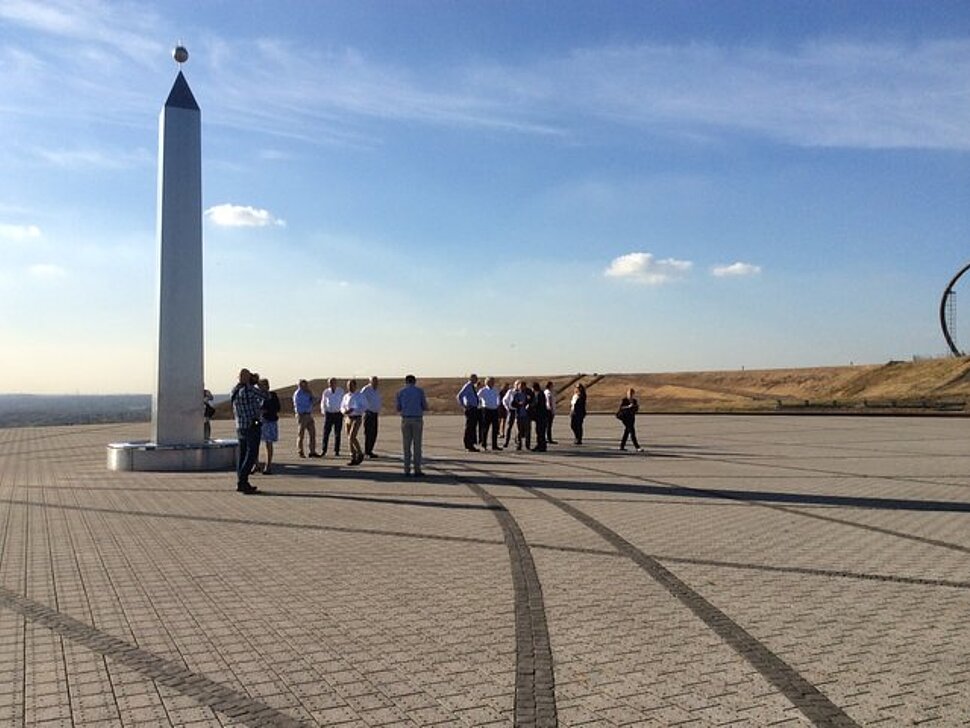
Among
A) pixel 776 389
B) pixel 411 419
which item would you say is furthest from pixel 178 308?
pixel 776 389

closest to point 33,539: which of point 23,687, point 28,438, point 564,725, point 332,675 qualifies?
point 23,687

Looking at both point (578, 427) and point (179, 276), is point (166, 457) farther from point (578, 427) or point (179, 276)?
point (578, 427)

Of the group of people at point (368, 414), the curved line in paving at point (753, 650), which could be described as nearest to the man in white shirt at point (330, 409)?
the group of people at point (368, 414)

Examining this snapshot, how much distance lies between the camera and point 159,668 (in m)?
4.96

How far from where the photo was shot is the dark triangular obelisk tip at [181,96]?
16.1m

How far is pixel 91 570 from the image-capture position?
24.7 ft

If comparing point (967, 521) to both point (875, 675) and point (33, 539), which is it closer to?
point (875, 675)

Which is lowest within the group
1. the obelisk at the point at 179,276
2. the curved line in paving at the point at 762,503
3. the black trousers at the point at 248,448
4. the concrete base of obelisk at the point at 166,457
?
the curved line in paving at the point at 762,503

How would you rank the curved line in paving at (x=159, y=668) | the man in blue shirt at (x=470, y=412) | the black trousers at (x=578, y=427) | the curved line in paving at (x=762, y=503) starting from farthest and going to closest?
the black trousers at (x=578, y=427), the man in blue shirt at (x=470, y=412), the curved line in paving at (x=762, y=503), the curved line in paving at (x=159, y=668)

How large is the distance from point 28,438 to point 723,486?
22312 mm

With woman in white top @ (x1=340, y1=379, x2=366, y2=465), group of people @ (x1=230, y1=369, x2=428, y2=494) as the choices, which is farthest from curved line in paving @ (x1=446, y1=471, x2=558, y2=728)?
woman in white top @ (x1=340, y1=379, x2=366, y2=465)

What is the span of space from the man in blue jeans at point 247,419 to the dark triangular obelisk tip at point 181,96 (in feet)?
19.4

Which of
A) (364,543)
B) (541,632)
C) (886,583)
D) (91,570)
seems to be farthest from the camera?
(364,543)

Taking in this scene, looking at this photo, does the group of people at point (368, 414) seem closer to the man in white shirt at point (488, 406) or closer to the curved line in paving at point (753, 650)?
the man in white shirt at point (488, 406)
